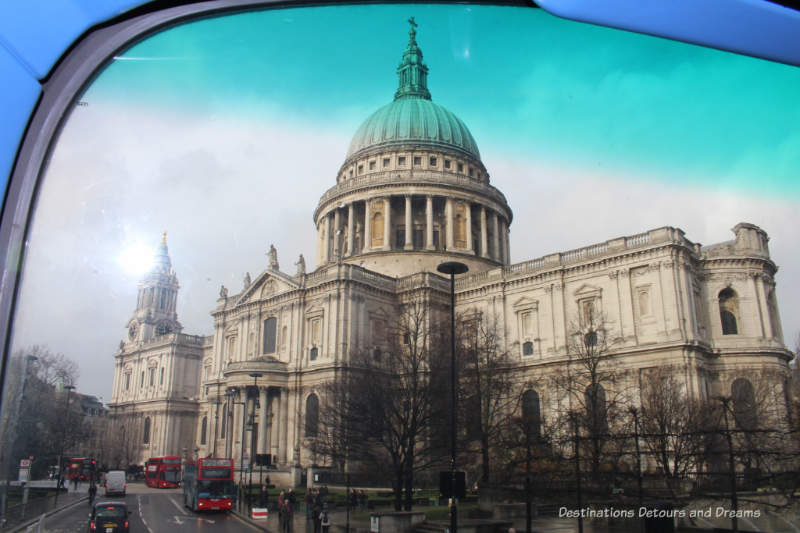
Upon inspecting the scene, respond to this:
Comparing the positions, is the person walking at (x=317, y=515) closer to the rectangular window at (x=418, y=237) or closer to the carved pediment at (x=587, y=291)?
the carved pediment at (x=587, y=291)

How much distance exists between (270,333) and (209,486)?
2715 centimetres

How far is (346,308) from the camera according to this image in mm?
51188

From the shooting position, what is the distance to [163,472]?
31.5 m

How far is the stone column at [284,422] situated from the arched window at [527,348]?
1997 centimetres

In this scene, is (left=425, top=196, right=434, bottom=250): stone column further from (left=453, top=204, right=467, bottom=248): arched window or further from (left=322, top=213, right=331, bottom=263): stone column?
(left=322, top=213, right=331, bottom=263): stone column

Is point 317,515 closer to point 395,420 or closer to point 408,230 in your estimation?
point 395,420

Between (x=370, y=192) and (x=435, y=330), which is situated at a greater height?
(x=370, y=192)

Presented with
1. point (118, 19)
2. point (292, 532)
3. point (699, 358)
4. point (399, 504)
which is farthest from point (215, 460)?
point (699, 358)

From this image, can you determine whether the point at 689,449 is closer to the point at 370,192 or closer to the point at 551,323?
the point at 551,323

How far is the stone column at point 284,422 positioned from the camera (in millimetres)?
49772

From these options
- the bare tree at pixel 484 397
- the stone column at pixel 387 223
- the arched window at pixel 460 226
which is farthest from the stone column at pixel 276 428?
the arched window at pixel 460 226

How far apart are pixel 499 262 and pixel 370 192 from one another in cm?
1587

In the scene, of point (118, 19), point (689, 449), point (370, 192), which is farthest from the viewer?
point (370, 192)

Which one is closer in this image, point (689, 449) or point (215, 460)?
point (689, 449)
